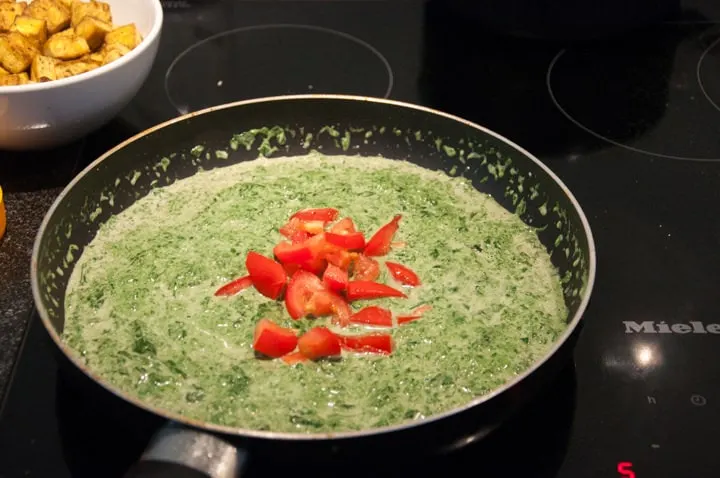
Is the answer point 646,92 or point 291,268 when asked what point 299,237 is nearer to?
point 291,268

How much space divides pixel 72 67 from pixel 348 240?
0.70 meters

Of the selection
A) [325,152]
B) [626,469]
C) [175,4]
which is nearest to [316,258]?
[325,152]

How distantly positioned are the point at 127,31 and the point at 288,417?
3.27 ft

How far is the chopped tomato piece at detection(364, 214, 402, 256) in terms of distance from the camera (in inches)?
55.7

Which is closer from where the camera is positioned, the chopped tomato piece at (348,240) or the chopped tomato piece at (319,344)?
the chopped tomato piece at (319,344)

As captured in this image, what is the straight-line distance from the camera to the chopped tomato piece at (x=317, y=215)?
1.51 meters

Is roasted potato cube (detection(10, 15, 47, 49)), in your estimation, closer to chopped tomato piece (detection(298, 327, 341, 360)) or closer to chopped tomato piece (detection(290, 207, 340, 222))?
chopped tomato piece (detection(290, 207, 340, 222))

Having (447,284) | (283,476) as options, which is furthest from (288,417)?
(447,284)

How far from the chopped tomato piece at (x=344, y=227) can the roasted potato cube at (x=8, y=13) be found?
86 cm

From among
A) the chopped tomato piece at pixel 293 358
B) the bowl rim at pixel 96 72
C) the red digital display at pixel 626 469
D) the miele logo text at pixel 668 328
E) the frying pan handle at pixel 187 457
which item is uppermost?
the bowl rim at pixel 96 72

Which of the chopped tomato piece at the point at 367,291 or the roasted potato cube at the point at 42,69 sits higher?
the roasted potato cube at the point at 42,69

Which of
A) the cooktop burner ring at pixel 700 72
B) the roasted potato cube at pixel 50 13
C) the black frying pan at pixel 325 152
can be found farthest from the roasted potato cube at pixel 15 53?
the cooktop burner ring at pixel 700 72

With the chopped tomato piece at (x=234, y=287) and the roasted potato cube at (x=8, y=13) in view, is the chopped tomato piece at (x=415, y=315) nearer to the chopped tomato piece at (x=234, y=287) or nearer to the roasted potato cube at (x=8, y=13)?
the chopped tomato piece at (x=234, y=287)

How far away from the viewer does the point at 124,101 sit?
1641mm
